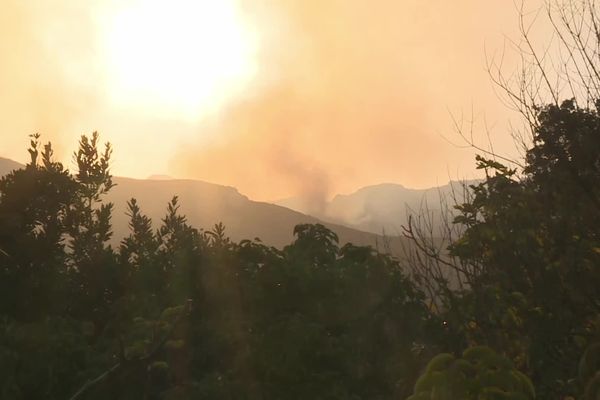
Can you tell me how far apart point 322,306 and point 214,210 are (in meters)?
125

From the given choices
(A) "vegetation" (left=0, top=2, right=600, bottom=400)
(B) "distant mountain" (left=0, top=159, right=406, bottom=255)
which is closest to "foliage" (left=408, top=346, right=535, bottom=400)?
(A) "vegetation" (left=0, top=2, right=600, bottom=400)

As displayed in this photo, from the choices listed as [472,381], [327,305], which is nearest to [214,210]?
[327,305]

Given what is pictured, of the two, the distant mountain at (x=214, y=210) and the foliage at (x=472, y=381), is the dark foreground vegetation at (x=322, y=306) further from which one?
the distant mountain at (x=214, y=210)

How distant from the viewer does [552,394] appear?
3.84 meters

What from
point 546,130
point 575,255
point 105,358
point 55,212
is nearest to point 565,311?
point 575,255

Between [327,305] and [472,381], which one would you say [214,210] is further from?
[472,381]

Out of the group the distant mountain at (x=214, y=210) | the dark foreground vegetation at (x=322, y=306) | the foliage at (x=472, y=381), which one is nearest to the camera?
the foliage at (x=472, y=381)

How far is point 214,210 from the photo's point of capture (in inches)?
5148

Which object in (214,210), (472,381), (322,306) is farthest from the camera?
(214,210)

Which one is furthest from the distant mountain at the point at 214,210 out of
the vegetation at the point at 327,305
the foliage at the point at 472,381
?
the foliage at the point at 472,381

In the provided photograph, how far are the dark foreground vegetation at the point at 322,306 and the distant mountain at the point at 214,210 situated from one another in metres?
95.5

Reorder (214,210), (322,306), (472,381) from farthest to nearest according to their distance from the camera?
(214,210) → (322,306) → (472,381)

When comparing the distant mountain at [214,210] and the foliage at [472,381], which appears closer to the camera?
the foliage at [472,381]

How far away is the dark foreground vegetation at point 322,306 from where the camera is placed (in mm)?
3877
